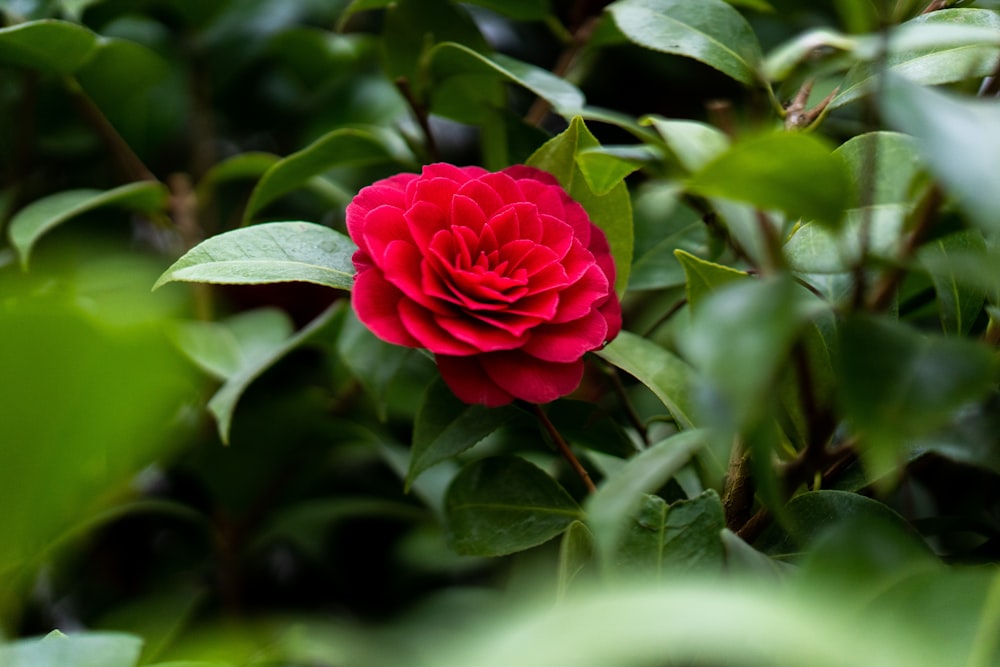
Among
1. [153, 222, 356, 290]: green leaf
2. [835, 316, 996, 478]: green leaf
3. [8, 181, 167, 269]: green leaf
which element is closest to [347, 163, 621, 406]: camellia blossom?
[153, 222, 356, 290]: green leaf

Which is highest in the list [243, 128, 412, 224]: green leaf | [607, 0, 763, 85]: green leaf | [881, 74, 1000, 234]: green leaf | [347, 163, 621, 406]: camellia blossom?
[881, 74, 1000, 234]: green leaf

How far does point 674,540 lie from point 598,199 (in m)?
0.19

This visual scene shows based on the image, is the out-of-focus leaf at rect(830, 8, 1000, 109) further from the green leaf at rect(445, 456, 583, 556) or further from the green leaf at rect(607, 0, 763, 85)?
the green leaf at rect(445, 456, 583, 556)

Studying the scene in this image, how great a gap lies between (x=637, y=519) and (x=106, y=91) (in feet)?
1.87

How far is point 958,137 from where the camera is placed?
255 millimetres

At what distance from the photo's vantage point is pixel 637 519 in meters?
0.36

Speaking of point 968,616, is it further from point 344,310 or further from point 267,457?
point 267,457

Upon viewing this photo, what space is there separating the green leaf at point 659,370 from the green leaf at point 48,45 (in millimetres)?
408

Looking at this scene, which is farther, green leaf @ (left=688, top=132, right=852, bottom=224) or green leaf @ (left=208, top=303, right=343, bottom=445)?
green leaf @ (left=208, top=303, right=343, bottom=445)

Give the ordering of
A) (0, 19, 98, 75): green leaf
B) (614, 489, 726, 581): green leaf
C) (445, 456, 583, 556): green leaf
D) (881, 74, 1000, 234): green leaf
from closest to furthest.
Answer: (881, 74, 1000, 234): green leaf, (614, 489, 726, 581): green leaf, (445, 456, 583, 556): green leaf, (0, 19, 98, 75): green leaf

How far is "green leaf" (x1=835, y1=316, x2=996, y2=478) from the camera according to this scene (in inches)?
10.6

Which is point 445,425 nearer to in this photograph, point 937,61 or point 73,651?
A: point 73,651

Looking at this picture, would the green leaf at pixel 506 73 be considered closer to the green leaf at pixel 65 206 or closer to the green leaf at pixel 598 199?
the green leaf at pixel 598 199

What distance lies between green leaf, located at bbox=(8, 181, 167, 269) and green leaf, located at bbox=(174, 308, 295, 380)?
10cm
